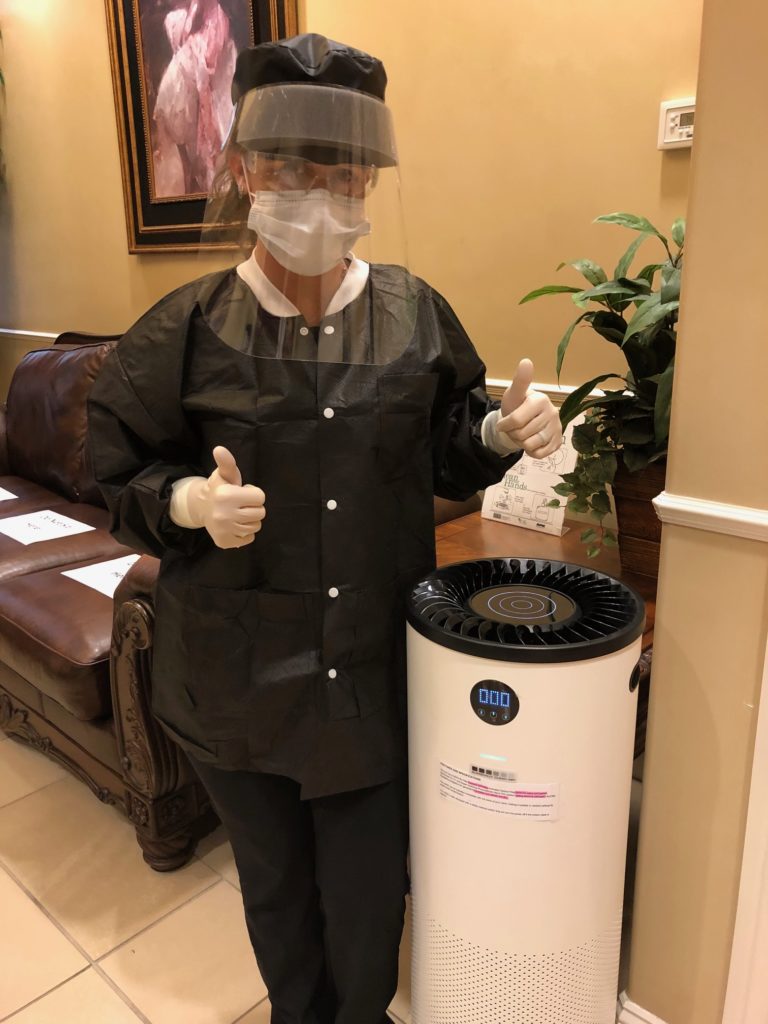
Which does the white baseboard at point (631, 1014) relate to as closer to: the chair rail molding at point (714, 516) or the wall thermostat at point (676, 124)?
the chair rail molding at point (714, 516)

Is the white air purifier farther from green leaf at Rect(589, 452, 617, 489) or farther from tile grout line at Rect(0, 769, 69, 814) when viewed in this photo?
tile grout line at Rect(0, 769, 69, 814)

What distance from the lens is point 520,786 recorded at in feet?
3.26

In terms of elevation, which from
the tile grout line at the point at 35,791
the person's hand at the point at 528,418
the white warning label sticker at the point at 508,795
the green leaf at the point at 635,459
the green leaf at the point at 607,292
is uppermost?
the green leaf at the point at 607,292

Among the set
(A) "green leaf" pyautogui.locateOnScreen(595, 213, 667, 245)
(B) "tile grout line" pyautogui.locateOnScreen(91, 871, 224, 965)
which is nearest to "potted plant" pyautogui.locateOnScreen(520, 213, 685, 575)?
(A) "green leaf" pyautogui.locateOnScreen(595, 213, 667, 245)

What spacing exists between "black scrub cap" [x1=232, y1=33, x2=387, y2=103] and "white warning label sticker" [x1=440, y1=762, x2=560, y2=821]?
824 mm

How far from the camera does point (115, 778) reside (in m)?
1.80

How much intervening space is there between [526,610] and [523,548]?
26.4 inches

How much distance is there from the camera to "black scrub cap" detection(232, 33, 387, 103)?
2.90ft

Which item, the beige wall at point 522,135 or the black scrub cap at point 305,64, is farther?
the beige wall at point 522,135

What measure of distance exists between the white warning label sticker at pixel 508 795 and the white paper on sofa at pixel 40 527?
1.69 m

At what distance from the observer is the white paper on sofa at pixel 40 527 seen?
2.35 meters

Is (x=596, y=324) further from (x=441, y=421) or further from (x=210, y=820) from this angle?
(x=210, y=820)

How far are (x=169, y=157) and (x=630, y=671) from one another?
7.94 ft

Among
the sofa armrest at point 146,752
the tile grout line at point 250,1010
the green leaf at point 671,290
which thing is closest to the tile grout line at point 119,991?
the tile grout line at point 250,1010
